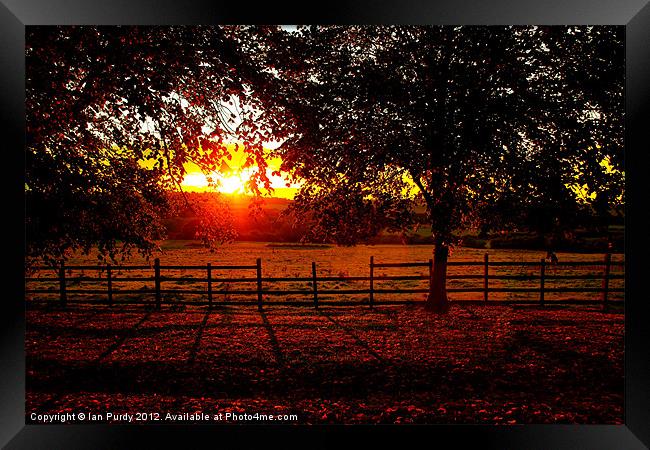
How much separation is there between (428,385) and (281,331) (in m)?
→ 4.68

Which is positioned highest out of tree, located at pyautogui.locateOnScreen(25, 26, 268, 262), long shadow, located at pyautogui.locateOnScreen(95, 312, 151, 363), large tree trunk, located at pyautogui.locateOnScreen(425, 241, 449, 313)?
tree, located at pyautogui.locateOnScreen(25, 26, 268, 262)

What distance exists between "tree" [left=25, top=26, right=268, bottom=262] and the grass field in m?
5.79

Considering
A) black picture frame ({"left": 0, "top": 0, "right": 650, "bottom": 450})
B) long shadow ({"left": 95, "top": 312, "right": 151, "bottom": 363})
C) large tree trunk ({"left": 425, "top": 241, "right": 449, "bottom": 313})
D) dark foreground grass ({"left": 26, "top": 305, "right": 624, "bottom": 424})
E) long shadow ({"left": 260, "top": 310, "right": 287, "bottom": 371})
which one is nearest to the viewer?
black picture frame ({"left": 0, "top": 0, "right": 650, "bottom": 450})

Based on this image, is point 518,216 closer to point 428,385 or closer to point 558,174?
point 558,174

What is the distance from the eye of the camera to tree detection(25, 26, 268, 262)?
18.2 feet

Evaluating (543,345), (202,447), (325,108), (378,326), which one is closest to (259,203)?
(202,447)

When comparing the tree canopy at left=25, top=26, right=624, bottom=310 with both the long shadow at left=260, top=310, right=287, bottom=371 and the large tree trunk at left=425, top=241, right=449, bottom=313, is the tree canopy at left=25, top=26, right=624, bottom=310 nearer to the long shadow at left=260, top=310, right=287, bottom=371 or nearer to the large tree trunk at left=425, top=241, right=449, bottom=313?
the large tree trunk at left=425, top=241, right=449, bottom=313

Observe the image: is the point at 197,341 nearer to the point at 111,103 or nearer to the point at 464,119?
the point at 111,103

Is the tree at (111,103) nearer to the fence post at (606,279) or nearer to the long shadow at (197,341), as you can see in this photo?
the long shadow at (197,341)

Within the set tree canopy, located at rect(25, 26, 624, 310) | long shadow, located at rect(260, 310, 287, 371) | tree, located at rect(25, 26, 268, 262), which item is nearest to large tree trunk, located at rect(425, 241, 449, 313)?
tree canopy, located at rect(25, 26, 624, 310)

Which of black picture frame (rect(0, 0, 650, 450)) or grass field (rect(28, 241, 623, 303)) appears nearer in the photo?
black picture frame (rect(0, 0, 650, 450))
